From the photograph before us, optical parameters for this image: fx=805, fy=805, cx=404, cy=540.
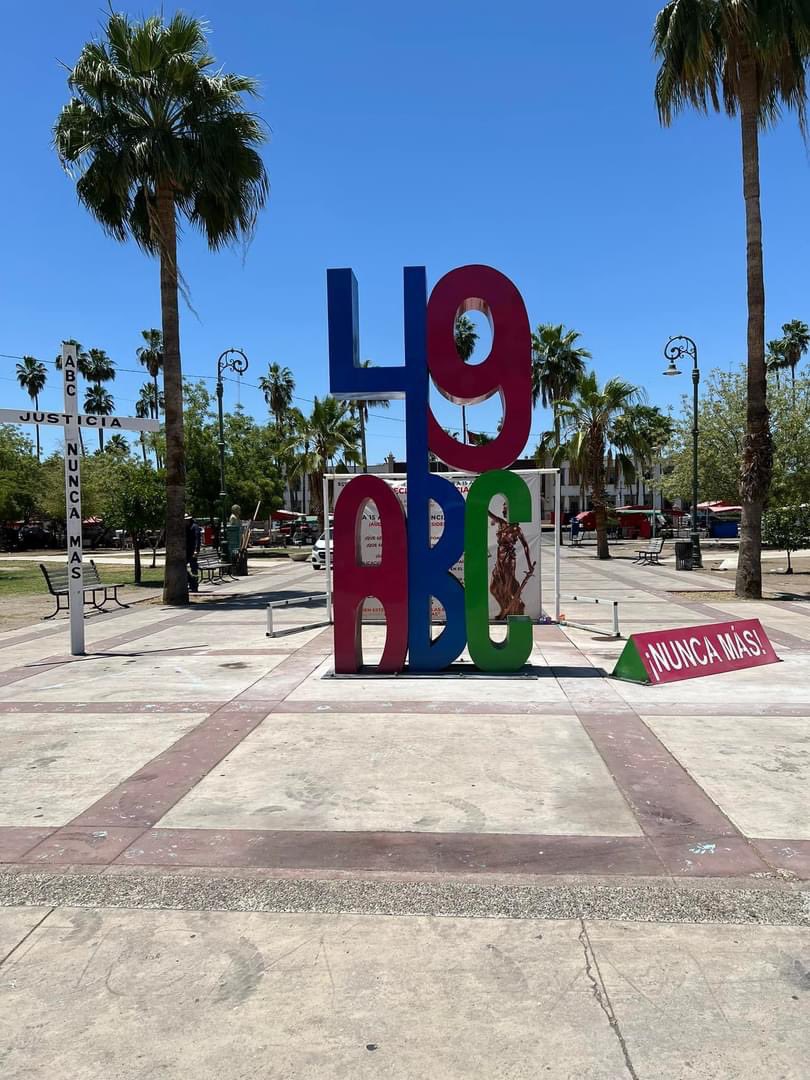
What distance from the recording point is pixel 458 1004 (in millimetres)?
3104

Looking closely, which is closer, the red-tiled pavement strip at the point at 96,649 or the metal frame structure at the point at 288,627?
the red-tiled pavement strip at the point at 96,649

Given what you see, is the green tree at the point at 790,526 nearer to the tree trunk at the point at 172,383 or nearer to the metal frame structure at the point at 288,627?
the metal frame structure at the point at 288,627

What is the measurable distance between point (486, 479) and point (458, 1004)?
6.58m

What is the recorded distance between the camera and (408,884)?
13.5 feet

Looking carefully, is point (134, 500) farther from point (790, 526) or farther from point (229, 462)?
point (790, 526)

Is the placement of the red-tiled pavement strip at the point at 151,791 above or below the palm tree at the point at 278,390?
below

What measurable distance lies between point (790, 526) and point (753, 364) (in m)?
6.41

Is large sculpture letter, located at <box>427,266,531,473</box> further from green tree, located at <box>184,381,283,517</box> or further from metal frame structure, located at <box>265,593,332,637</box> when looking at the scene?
green tree, located at <box>184,381,283,517</box>

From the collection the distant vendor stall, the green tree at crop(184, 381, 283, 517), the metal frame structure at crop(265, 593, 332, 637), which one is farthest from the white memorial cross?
the distant vendor stall

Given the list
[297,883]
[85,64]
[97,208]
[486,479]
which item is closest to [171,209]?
[97,208]

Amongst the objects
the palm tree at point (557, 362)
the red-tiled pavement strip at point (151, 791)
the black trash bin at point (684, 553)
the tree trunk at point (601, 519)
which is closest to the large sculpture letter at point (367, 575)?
the red-tiled pavement strip at point (151, 791)

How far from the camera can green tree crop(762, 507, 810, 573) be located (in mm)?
21078

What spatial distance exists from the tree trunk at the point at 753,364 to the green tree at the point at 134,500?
14499mm

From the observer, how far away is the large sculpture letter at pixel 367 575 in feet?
30.0
